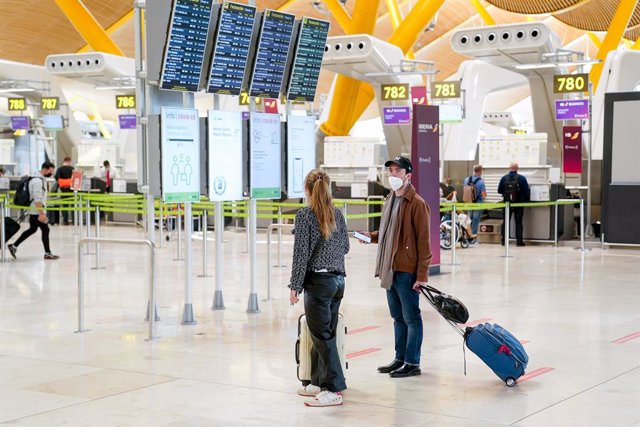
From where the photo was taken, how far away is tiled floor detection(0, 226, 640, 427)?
6.02 meters

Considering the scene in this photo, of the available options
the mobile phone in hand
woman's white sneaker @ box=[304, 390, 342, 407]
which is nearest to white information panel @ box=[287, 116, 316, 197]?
the mobile phone in hand

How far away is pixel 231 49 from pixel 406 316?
416cm

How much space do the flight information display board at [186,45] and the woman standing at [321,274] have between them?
3.38 meters

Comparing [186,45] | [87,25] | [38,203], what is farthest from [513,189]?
[87,25]

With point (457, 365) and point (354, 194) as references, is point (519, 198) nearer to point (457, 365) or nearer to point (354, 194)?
point (354, 194)

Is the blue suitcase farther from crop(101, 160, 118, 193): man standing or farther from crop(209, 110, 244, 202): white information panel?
crop(101, 160, 118, 193): man standing

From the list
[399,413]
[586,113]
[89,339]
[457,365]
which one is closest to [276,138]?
[89,339]

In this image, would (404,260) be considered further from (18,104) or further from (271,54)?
(18,104)

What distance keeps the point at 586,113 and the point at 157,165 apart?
15.3 meters

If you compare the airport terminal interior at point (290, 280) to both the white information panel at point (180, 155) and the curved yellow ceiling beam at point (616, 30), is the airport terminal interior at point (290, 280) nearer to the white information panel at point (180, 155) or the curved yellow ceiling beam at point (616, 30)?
the white information panel at point (180, 155)

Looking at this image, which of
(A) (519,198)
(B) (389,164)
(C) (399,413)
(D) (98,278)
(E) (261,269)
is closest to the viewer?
(C) (399,413)

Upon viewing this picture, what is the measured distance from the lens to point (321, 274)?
6.23m

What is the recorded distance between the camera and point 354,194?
24.3 meters

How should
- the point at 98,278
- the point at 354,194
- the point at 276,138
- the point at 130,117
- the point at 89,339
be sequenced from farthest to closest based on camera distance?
the point at 130,117
the point at 354,194
the point at 98,278
the point at 276,138
the point at 89,339
